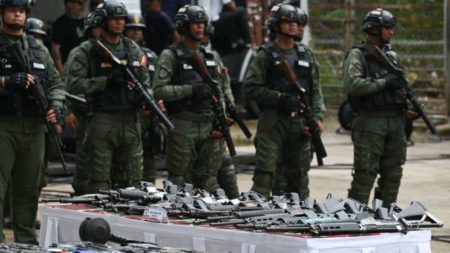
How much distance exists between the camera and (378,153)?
558 inches

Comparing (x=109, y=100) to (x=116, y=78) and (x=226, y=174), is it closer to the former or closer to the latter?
(x=116, y=78)

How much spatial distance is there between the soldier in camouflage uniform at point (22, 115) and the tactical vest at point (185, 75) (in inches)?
75.9

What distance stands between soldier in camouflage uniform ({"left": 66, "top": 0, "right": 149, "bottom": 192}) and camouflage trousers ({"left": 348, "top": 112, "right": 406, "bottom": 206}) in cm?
217

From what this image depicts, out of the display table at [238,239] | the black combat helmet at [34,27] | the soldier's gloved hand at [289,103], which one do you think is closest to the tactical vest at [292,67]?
the soldier's gloved hand at [289,103]

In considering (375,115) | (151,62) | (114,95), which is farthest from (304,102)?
Result: (151,62)

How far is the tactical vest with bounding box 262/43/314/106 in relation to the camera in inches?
553

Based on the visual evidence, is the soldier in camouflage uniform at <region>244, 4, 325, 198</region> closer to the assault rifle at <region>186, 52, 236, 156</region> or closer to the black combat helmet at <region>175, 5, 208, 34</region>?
the assault rifle at <region>186, 52, 236, 156</region>

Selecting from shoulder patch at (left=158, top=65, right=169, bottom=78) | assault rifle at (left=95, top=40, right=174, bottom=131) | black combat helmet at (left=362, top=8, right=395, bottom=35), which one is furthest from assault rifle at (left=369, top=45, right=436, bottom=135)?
assault rifle at (left=95, top=40, right=174, bottom=131)

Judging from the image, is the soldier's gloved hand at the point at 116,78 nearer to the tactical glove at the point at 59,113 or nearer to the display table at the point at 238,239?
the tactical glove at the point at 59,113

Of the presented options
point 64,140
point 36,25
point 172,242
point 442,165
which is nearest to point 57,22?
point 64,140

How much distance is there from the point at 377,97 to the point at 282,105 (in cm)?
92

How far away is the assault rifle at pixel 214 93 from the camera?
13.8m

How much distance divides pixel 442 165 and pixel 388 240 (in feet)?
32.2

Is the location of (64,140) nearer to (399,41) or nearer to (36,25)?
(36,25)
